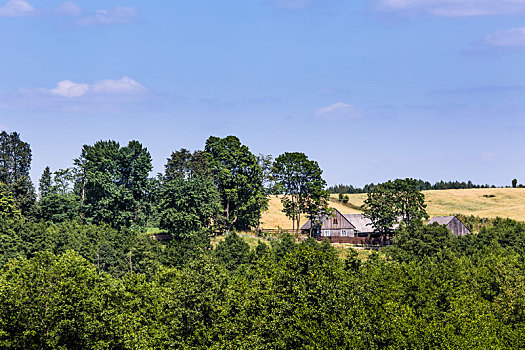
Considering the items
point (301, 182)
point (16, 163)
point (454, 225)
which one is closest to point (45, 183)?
point (16, 163)

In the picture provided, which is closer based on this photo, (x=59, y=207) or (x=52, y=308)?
(x=52, y=308)

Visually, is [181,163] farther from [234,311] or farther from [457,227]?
[234,311]

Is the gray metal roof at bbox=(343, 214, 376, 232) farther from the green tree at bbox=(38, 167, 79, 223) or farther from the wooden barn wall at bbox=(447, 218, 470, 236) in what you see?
the green tree at bbox=(38, 167, 79, 223)

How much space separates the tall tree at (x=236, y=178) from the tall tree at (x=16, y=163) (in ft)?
138

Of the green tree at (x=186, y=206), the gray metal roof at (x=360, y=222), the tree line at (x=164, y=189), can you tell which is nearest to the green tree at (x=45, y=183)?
the tree line at (x=164, y=189)

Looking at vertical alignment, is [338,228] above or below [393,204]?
below

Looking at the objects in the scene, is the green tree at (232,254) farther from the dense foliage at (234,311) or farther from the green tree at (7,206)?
the green tree at (7,206)

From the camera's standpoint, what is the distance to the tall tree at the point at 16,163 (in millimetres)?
128875

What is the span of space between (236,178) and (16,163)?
2219 inches

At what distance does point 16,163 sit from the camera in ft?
458

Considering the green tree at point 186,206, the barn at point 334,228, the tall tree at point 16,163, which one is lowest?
the barn at point 334,228

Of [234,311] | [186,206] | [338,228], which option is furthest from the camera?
[338,228]

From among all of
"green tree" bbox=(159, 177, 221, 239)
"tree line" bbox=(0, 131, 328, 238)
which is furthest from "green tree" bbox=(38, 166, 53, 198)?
"green tree" bbox=(159, 177, 221, 239)

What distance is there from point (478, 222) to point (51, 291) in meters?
121
